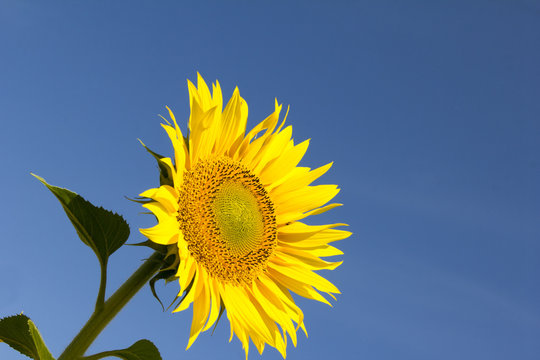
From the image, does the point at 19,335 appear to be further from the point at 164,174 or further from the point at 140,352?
the point at 164,174

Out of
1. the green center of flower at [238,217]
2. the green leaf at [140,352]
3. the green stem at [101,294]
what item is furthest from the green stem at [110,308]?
the green center of flower at [238,217]

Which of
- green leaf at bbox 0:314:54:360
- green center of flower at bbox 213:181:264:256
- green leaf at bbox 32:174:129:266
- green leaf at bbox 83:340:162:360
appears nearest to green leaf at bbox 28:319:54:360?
green leaf at bbox 0:314:54:360

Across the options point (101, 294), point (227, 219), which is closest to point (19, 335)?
point (101, 294)

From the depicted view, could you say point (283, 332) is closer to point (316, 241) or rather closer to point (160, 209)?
point (316, 241)

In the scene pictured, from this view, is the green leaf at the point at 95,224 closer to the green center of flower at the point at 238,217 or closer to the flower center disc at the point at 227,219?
the flower center disc at the point at 227,219

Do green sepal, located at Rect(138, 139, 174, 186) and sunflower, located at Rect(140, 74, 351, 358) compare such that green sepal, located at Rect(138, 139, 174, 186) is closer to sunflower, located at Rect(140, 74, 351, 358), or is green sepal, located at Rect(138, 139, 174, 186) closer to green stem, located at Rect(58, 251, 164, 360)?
sunflower, located at Rect(140, 74, 351, 358)

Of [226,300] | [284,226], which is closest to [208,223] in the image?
[226,300]

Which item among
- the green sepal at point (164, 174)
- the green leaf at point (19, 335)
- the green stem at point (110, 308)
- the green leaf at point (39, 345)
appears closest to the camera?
the green leaf at point (39, 345)
